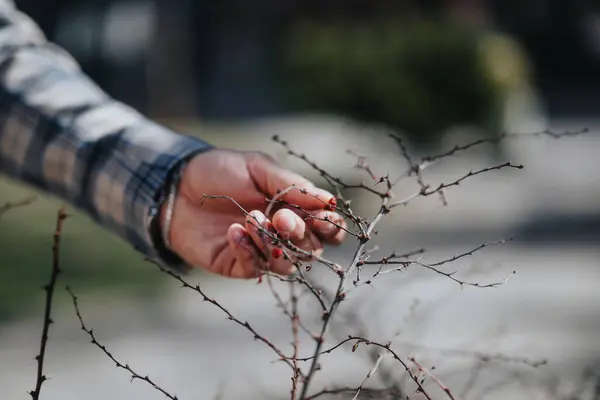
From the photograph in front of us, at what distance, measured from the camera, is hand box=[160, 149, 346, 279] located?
164cm

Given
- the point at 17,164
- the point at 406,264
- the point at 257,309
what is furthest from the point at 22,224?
the point at 406,264

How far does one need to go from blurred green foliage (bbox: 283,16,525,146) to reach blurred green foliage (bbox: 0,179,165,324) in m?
3.46

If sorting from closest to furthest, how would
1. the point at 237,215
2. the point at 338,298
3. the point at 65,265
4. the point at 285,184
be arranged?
1. the point at 338,298
2. the point at 285,184
3. the point at 237,215
4. the point at 65,265

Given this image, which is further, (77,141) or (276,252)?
(77,141)

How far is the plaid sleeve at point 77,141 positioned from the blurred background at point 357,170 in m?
0.39

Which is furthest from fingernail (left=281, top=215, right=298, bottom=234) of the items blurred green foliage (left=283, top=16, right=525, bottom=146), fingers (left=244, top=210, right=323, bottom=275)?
blurred green foliage (left=283, top=16, right=525, bottom=146)

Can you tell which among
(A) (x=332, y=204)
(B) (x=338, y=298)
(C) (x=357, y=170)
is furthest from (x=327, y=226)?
(C) (x=357, y=170)

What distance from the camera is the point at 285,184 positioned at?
180 cm

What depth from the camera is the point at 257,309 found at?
7789mm

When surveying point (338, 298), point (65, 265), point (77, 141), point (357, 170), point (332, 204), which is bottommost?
point (338, 298)

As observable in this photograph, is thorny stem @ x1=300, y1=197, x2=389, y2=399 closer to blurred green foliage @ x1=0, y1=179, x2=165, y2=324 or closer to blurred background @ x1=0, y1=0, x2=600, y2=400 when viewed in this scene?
blurred background @ x1=0, y1=0, x2=600, y2=400

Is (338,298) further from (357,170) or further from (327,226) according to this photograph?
(357,170)

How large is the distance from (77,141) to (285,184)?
2.12 feet

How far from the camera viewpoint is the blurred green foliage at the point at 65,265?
Answer: 25.1ft
